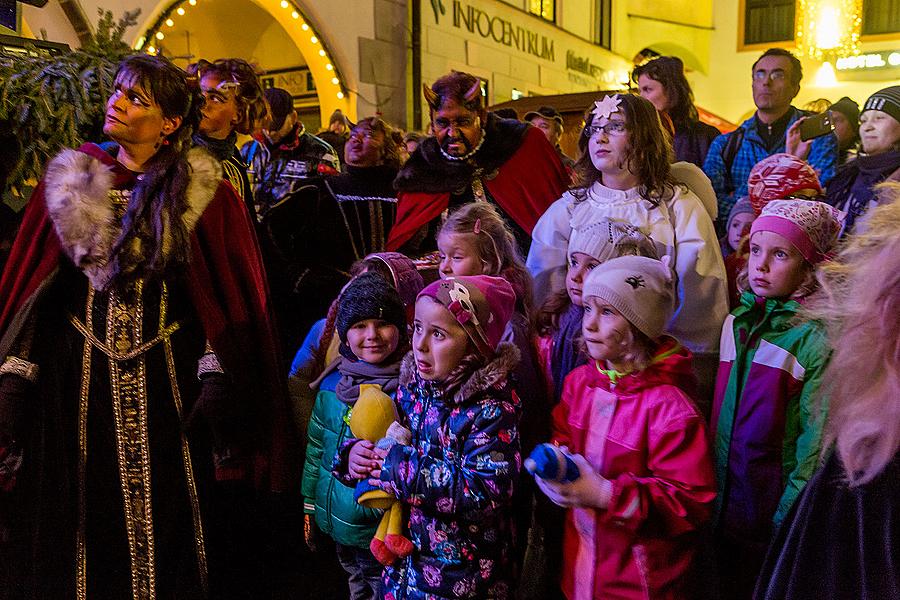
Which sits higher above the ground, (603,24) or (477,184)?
(603,24)

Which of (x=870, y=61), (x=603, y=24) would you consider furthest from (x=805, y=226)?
(x=870, y=61)

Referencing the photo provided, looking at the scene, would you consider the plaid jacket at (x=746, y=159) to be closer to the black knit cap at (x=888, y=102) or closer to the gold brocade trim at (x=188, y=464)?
the black knit cap at (x=888, y=102)

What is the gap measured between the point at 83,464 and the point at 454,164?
202 centimetres

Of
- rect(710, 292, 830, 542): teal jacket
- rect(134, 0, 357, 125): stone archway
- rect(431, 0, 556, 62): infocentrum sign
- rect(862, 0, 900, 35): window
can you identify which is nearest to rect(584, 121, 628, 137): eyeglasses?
rect(710, 292, 830, 542): teal jacket

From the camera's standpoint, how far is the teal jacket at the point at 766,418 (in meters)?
2.19

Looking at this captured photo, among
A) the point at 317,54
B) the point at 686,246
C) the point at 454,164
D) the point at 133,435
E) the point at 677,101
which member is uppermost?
the point at 317,54

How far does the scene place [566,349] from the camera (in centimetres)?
254

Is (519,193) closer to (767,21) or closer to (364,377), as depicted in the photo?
(364,377)

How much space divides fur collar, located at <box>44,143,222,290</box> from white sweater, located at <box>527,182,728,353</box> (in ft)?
5.37

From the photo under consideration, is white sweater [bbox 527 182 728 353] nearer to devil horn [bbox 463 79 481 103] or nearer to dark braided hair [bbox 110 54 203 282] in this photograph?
devil horn [bbox 463 79 481 103]

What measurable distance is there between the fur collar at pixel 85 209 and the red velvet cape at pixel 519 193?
1.47 metres

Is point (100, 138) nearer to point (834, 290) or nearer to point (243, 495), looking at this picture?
point (243, 495)

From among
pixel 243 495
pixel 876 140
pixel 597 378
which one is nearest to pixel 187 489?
pixel 243 495

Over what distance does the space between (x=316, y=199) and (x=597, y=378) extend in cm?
241
